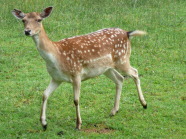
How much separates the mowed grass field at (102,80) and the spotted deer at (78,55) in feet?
1.06

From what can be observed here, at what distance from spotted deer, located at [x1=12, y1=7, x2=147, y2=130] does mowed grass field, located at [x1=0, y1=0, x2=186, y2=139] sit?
322 millimetres

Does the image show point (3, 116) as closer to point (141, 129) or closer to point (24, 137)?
point (24, 137)

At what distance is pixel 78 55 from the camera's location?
7.65 meters

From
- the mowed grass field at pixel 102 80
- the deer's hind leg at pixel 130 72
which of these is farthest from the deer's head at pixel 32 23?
the deer's hind leg at pixel 130 72

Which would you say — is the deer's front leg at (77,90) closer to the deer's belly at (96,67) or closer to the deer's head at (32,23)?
the deer's belly at (96,67)

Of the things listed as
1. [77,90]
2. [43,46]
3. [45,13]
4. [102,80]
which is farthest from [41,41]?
[102,80]

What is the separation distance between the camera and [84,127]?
7730 mm

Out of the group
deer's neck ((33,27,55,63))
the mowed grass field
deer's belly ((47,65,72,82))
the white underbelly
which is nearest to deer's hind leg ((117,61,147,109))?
the mowed grass field

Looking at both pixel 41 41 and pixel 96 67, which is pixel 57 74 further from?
pixel 96 67

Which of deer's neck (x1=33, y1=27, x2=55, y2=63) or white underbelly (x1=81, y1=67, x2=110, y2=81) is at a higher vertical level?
deer's neck (x1=33, y1=27, x2=55, y2=63)

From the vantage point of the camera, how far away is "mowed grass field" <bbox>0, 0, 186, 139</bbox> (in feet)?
25.4

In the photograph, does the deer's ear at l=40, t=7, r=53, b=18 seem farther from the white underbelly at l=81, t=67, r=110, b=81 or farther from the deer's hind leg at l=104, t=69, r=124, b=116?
the deer's hind leg at l=104, t=69, r=124, b=116

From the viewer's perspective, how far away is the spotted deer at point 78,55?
7.27m

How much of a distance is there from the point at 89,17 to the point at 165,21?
6.22ft
